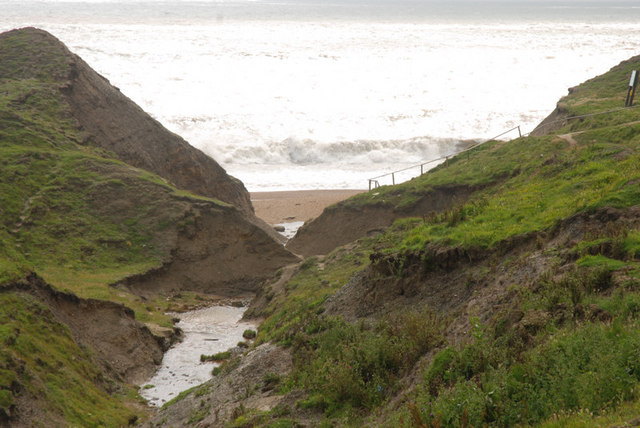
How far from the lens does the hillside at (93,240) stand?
13.1 metres

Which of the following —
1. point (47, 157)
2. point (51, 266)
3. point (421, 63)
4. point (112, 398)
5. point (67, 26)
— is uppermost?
point (67, 26)

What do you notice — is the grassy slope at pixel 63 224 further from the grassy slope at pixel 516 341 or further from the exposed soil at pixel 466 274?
the exposed soil at pixel 466 274

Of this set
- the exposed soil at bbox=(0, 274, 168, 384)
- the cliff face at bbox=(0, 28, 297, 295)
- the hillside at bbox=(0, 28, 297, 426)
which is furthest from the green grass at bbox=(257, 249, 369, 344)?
the cliff face at bbox=(0, 28, 297, 295)

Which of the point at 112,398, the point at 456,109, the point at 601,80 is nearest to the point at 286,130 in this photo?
the point at 456,109

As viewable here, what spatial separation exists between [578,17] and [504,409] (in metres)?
146

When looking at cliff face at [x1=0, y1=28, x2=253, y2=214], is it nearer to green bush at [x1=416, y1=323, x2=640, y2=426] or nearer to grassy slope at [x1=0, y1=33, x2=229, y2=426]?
grassy slope at [x1=0, y1=33, x2=229, y2=426]

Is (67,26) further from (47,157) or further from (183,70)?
(47,157)

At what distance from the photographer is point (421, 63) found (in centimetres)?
7631

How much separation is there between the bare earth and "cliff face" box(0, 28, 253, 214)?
10.7ft

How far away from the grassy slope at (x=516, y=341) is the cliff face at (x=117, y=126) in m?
12.1

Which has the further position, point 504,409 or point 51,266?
point 51,266

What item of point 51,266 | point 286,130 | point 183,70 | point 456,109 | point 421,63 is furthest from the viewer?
point 421,63

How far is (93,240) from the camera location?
2172 centimetres

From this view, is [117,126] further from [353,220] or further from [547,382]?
[547,382]
